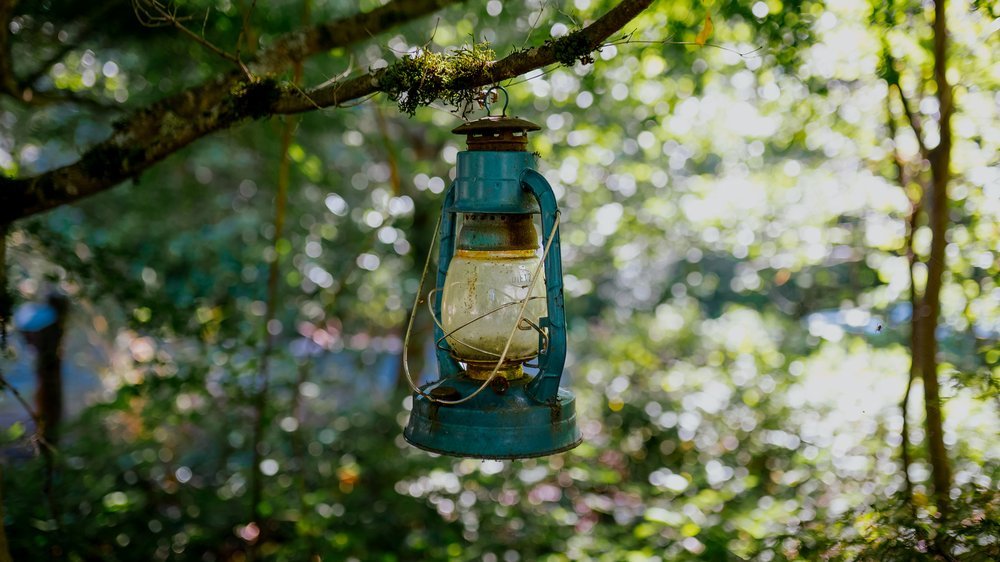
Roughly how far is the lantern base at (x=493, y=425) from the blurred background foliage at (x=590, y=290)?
727 millimetres

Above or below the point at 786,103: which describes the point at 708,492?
below

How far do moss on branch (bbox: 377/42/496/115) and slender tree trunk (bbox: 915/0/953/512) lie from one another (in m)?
1.82

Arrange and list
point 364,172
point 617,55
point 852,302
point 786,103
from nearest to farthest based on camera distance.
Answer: point 617,55 < point 786,103 < point 852,302 < point 364,172

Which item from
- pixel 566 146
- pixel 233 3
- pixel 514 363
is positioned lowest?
pixel 514 363

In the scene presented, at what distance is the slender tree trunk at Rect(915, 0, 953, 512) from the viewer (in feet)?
8.97

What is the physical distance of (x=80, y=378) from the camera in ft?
32.0

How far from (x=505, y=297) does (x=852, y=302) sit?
3.65 metres

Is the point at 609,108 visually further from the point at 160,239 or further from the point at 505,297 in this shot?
A: the point at 160,239

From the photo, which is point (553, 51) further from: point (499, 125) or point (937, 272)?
point (937, 272)

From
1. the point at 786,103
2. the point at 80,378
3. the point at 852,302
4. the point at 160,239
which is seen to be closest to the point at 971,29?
the point at 786,103

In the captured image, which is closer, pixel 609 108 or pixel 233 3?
pixel 233 3

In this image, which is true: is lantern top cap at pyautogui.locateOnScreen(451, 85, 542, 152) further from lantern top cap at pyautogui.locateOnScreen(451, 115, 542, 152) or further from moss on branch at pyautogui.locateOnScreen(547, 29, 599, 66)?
moss on branch at pyautogui.locateOnScreen(547, 29, 599, 66)

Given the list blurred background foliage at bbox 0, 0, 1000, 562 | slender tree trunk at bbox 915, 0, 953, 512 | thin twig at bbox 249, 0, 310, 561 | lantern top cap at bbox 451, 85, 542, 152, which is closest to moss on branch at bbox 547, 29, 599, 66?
lantern top cap at bbox 451, 85, 542, 152

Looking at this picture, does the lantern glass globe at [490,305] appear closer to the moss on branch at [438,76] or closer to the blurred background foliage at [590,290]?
the moss on branch at [438,76]
